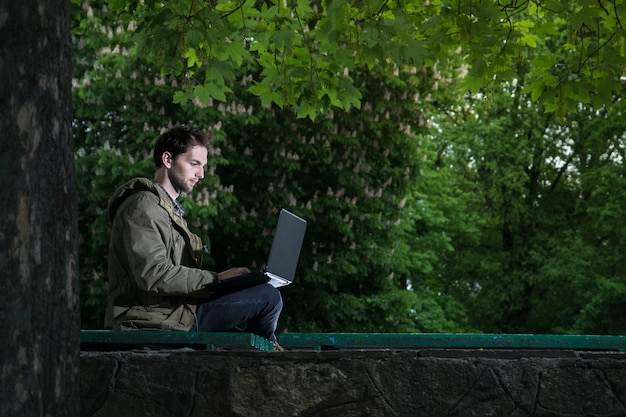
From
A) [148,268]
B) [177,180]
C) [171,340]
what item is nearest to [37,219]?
[148,268]

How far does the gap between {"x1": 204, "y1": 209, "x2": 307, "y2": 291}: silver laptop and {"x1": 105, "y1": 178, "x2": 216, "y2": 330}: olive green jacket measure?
13 centimetres

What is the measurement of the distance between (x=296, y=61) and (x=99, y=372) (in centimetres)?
450

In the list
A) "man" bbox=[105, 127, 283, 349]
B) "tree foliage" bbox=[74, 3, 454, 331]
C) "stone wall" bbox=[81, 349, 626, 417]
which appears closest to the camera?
"stone wall" bbox=[81, 349, 626, 417]

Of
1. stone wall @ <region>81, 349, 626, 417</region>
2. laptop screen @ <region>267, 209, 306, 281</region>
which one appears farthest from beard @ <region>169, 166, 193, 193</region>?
stone wall @ <region>81, 349, 626, 417</region>

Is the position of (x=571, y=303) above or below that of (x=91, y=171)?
below

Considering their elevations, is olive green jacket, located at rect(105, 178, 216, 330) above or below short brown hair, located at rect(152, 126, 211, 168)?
below

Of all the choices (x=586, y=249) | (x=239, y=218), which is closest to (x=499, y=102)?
(x=586, y=249)

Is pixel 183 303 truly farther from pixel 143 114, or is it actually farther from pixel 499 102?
pixel 499 102

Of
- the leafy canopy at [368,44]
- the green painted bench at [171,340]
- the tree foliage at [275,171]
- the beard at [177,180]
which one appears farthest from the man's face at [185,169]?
the tree foliage at [275,171]

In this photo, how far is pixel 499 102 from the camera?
1098 inches

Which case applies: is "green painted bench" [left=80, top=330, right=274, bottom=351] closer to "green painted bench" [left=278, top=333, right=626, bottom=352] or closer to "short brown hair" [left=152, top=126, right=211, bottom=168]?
"green painted bench" [left=278, top=333, right=626, bottom=352]

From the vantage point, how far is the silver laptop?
5.30 meters

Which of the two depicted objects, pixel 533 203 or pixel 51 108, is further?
pixel 533 203

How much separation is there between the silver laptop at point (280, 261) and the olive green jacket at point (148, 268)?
5.0 inches
